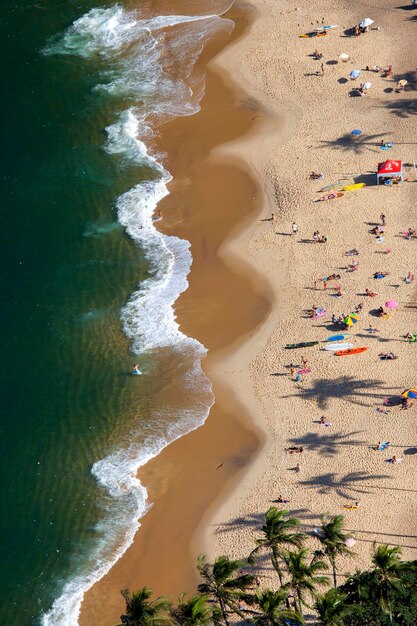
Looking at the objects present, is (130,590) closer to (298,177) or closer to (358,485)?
(358,485)

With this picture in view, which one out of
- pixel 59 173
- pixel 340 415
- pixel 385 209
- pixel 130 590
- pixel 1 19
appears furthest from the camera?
pixel 1 19

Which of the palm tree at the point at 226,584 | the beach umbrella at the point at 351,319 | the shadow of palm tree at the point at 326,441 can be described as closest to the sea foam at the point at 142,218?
the shadow of palm tree at the point at 326,441

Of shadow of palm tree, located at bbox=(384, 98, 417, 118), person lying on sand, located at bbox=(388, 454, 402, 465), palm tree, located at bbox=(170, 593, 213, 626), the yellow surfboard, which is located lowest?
person lying on sand, located at bbox=(388, 454, 402, 465)

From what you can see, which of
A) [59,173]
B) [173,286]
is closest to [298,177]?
[173,286]

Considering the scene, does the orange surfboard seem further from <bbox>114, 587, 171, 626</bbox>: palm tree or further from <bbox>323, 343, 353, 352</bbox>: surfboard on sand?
<bbox>114, 587, 171, 626</bbox>: palm tree

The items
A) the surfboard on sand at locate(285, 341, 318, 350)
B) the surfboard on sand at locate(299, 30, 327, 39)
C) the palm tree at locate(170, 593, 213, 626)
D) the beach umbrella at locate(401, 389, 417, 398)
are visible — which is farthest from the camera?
the surfboard on sand at locate(299, 30, 327, 39)

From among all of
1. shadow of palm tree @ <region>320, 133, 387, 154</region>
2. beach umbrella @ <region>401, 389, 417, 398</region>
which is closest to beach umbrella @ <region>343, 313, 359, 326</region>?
beach umbrella @ <region>401, 389, 417, 398</region>
